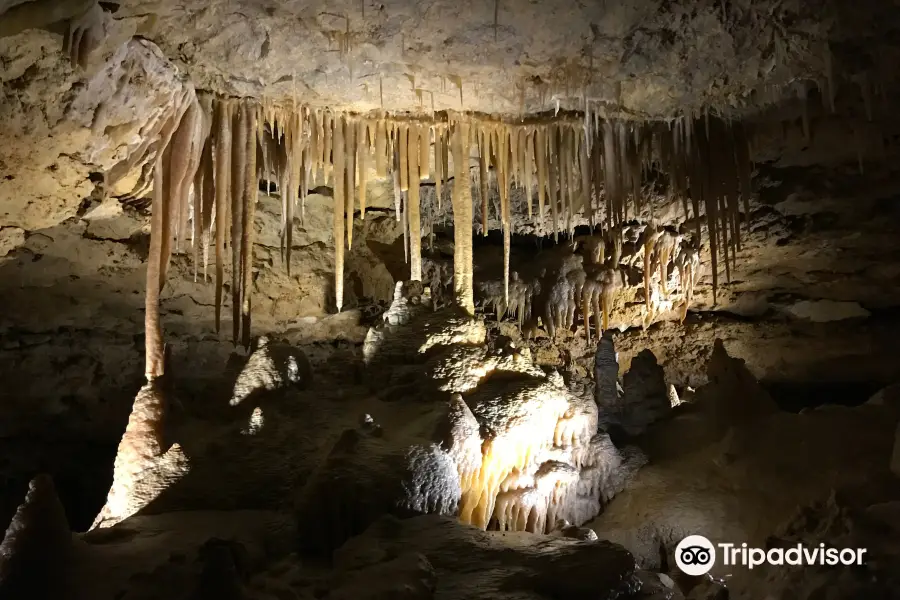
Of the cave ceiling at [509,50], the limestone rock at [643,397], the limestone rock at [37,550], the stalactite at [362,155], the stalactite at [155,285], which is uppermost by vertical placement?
the cave ceiling at [509,50]

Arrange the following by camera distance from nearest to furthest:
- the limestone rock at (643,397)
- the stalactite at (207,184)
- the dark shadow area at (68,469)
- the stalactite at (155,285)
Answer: the stalactite at (155,285) < the stalactite at (207,184) < the limestone rock at (643,397) < the dark shadow area at (68,469)

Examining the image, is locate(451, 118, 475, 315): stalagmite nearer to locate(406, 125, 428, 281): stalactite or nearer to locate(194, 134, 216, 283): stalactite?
locate(406, 125, 428, 281): stalactite

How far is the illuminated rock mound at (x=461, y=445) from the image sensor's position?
420 centimetres

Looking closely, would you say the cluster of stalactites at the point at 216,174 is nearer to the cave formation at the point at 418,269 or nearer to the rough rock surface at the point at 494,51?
the cave formation at the point at 418,269

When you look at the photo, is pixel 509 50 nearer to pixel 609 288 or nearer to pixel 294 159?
pixel 294 159

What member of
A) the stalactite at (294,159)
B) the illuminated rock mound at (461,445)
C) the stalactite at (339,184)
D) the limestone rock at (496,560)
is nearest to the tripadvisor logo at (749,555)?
the illuminated rock mound at (461,445)

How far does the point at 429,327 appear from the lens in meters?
6.03

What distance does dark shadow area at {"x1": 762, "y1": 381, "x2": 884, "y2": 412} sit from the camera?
11336mm

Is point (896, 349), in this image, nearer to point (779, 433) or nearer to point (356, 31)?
point (779, 433)

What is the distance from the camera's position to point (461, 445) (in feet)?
15.8

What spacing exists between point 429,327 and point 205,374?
5151 millimetres

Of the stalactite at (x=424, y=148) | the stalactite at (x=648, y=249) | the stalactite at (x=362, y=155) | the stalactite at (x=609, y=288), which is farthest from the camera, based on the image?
the stalactite at (x=609, y=288)

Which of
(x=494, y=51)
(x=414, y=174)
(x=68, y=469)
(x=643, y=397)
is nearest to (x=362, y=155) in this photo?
(x=414, y=174)

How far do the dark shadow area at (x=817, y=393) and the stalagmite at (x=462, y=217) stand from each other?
283 inches
